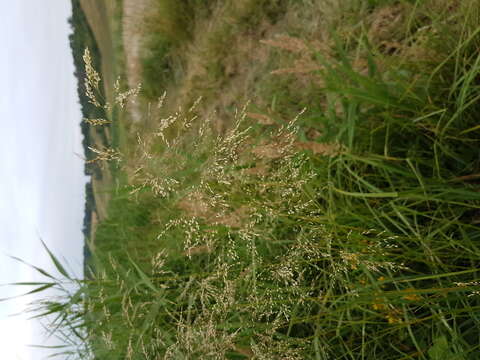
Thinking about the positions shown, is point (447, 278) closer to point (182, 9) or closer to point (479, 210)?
point (479, 210)

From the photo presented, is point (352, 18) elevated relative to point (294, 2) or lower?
lower

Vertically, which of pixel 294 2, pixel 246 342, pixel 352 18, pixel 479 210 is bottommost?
pixel 246 342

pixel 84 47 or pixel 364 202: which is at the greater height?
pixel 84 47

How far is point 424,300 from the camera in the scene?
1449 mm

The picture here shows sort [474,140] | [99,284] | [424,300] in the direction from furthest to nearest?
[99,284] → [474,140] → [424,300]

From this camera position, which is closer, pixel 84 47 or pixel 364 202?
pixel 364 202

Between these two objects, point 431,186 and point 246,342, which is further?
point 246,342

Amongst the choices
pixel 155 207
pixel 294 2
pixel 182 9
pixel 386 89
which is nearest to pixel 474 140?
pixel 386 89

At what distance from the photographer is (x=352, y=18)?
8.51ft

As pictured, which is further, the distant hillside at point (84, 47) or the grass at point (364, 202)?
the distant hillside at point (84, 47)

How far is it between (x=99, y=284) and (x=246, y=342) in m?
0.89

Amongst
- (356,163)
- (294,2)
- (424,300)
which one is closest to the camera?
(424,300)

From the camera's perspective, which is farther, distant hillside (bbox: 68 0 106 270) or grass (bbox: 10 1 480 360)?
distant hillside (bbox: 68 0 106 270)

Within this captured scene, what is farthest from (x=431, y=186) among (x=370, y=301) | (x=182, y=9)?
(x=182, y=9)
